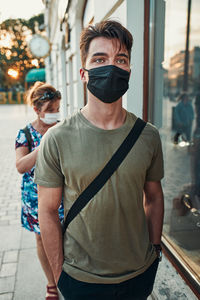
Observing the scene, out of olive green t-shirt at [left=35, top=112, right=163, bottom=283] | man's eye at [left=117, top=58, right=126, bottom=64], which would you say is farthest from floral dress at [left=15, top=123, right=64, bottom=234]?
man's eye at [left=117, top=58, right=126, bottom=64]

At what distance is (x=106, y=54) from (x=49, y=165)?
0.67m

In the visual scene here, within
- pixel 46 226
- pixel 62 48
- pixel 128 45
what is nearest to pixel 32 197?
pixel 46 226

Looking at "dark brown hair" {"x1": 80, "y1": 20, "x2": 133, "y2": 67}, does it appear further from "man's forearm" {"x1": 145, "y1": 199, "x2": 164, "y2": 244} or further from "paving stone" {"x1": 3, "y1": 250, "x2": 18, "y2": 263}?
"paving stone" {"x1": 3, "y1": 250, "x2": 18, "y2": 263}

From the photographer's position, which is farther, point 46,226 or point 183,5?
point 183,5

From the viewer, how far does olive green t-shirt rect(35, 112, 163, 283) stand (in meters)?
1.37

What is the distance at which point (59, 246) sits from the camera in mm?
1474

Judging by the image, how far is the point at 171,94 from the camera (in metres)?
3.59

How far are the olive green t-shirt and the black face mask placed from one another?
0.54 ft

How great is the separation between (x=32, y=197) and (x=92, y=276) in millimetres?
1205

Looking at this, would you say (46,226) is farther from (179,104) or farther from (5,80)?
(5,80)

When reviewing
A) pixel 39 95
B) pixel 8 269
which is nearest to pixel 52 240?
pixel 39 95

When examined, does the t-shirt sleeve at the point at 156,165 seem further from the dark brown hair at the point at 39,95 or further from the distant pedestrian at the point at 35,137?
the dark brown hair at the point at 39,95

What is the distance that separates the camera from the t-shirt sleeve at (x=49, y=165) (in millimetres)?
1372

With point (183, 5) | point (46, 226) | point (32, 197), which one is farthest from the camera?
point (183, 5)
